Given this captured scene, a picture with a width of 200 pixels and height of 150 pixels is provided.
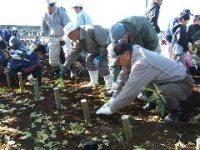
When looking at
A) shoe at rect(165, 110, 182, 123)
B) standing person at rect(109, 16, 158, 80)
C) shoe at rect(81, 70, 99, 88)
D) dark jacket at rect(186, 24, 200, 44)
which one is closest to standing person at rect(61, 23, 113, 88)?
shoe at rect(81, 70, 99, 88)

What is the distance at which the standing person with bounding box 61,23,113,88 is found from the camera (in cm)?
726

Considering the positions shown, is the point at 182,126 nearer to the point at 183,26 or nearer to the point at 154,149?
the point at 154,149

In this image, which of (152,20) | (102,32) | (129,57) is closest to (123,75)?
(129,57)

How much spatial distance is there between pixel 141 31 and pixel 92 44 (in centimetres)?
135

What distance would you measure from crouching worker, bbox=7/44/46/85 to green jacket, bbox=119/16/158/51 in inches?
105

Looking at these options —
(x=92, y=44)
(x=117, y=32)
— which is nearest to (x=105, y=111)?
(x=117, y=32)

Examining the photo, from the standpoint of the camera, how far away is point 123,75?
5863mm

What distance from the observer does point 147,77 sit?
5293mm

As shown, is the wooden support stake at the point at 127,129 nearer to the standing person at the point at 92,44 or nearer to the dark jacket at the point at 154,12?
the standing person at the point at 92,44

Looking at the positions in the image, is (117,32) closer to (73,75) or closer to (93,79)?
(93,79)

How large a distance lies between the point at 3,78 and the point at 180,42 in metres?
4.12

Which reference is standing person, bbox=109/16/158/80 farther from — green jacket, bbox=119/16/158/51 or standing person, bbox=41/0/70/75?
standing person, bbox=41/0/70/75

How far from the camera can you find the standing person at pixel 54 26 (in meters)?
9.82

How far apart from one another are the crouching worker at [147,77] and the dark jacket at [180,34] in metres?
2.41
